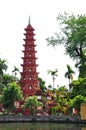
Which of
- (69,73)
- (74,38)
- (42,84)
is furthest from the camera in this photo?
(42,84)

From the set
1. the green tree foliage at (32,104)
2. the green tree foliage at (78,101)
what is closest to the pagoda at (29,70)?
the green tree foliage at (32,104)

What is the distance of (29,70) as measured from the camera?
77.6 meters

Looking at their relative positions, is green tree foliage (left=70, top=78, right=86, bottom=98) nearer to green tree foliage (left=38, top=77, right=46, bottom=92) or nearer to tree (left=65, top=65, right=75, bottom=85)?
tree (left=65, top=65, right=75, bottom=85)

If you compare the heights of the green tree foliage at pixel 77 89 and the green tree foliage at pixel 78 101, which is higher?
the green tree foliage at pixel 77 89

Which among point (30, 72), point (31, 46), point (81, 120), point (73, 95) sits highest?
point (31, 46)

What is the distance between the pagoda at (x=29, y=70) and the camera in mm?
77000

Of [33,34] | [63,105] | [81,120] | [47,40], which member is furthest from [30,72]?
[47,40]

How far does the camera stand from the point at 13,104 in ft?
222

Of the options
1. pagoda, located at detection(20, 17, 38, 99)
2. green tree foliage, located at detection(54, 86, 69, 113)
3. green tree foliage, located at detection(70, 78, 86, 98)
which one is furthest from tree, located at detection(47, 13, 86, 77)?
pagoda, located at detection(20, 17, 38, 99)

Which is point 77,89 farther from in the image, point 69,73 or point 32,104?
point 69,73

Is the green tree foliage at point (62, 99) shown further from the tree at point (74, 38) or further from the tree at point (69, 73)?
the tree at point (74, 38)

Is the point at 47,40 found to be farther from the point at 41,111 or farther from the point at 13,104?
the point at 41,111

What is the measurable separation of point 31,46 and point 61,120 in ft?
70.9

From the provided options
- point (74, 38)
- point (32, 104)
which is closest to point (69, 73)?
point (32, 104)
